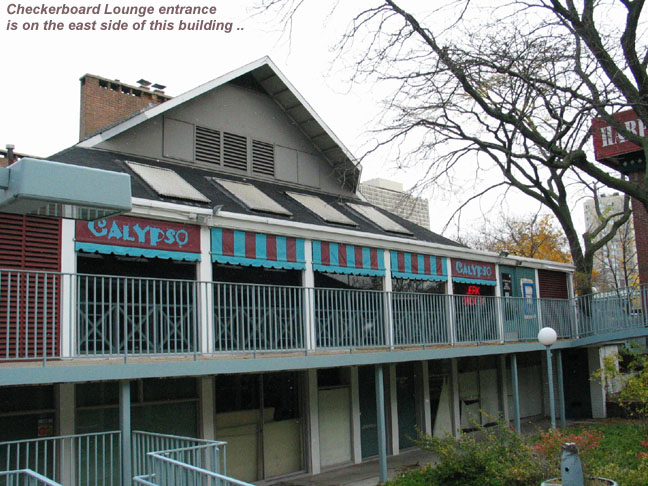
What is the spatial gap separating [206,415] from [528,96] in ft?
26.9

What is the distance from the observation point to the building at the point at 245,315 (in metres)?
8.83

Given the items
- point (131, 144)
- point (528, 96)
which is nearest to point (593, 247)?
point (528, 96)

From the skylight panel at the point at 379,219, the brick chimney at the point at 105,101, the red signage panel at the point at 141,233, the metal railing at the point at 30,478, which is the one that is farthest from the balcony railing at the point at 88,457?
the brick chimney at the point at 105,101

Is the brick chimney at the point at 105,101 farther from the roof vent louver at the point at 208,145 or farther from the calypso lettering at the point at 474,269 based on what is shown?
the calypso lettering at the point at 474,269

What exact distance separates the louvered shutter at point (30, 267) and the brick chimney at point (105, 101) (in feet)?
24.3

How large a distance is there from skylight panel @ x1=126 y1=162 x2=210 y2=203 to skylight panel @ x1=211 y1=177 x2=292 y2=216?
3.23ft

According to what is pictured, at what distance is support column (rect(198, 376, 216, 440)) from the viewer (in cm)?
→ 1130

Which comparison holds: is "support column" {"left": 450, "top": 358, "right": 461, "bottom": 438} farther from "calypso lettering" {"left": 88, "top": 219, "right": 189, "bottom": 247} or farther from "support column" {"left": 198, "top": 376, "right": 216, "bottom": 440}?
"calypso lettering" {"left": 88, "top": 219, "right": 189, "bottom": 247}

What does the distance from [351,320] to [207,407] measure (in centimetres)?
295

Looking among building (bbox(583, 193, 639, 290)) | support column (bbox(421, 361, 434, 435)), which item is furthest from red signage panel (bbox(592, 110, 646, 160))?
support column (bbox(421, 361, 434, 435))

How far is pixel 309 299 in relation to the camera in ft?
38.2

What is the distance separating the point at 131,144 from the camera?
1375 cm

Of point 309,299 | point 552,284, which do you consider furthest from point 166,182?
point 552,284

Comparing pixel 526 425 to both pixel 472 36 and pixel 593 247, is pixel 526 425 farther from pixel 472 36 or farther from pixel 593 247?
pixel 472 36
